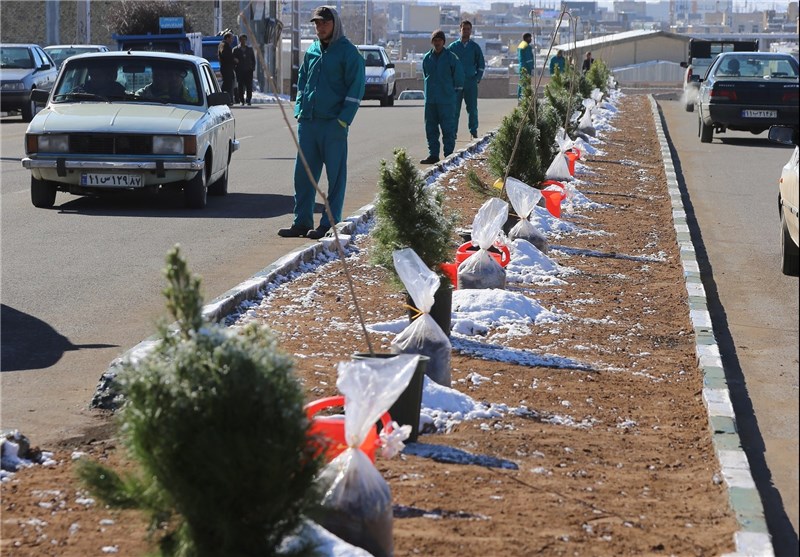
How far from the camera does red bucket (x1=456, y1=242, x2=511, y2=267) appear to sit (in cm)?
880

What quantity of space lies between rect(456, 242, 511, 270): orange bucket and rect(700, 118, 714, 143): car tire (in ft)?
55.4

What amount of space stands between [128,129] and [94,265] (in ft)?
10.7

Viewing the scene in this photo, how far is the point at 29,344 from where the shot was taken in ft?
23.2

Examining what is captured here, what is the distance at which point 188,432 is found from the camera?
10.0ft

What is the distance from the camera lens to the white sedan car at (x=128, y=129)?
12.6m

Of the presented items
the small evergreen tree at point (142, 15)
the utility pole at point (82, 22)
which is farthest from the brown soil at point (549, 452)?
the utility pole at point (82, 22)

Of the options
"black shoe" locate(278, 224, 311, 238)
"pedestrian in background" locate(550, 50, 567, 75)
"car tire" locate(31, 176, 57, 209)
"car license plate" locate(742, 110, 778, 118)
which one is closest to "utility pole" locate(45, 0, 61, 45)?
"pedestrian in background" locate(550, 50, 567, 75)

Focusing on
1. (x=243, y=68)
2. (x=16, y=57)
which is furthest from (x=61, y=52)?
(x=16, y=57)

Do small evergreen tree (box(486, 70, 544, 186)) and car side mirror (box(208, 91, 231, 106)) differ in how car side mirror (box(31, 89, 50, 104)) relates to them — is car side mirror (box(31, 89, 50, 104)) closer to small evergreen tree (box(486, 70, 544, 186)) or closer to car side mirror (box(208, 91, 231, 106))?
car side mirror (box(208, 91, 231, 106))

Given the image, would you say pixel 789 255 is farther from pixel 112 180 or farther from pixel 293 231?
pixel 112 180

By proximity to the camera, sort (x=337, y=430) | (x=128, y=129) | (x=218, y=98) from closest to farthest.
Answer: (x=337, y=430)
(x=128, y=129)
(x=218, y=98)

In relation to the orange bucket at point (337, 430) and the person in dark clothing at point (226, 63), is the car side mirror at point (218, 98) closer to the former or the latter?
the orange bucket at point (337, 430)

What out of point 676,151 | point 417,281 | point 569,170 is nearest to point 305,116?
point 417,281

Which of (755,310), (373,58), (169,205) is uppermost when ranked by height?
(373,58)
